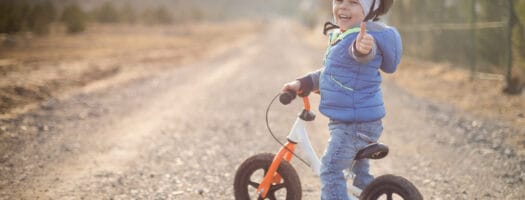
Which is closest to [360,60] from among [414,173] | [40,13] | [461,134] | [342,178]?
[342,178]

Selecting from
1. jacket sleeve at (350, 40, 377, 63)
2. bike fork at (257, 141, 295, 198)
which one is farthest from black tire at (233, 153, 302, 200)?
A: jacket sleeve at (350, 40, 377, 63)

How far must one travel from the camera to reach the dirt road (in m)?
4.41

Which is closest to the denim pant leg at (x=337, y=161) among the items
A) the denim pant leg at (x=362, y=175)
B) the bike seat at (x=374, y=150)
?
the bike seat at (x=374, y=150)

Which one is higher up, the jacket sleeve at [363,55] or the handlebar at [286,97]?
the jacket sleeve at [363,55]

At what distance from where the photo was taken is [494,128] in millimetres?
6754

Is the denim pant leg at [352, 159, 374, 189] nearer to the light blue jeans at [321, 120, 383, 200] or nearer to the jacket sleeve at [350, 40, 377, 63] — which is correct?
the light blue jeans at [321, 120, 383, 200]

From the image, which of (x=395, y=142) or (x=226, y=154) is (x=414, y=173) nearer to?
(x=395, y=142)

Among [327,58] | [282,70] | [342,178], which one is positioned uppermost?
[327,58]

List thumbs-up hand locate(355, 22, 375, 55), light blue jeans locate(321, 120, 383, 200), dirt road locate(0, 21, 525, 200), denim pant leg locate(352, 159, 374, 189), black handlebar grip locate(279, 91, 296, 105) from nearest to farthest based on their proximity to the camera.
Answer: thumbs-up hand locate(355, 22, 375, 55)
light blue jeans locate(321, 120, 383, 200)
black handlebar grip locate(279, 91, 296, 105)
denim pant leg locate(352, 159, 374, 189)
dirt road locate(0, 21, 525, 200)

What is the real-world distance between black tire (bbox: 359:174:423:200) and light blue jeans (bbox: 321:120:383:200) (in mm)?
151

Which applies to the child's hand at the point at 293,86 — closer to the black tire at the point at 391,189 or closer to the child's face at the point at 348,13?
the child's face at the point at 348,13

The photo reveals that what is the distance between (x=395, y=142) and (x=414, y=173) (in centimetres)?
143

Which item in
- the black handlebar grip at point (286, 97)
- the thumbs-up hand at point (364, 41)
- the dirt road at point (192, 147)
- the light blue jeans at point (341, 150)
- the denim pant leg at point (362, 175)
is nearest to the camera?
the thumbs-up hand at point (364, 41)

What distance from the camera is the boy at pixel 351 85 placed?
2830mm
